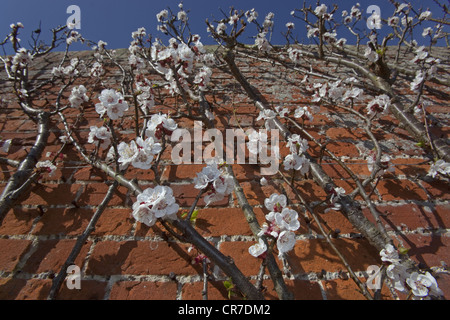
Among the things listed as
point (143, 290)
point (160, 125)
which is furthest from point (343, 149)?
point (143, 290)

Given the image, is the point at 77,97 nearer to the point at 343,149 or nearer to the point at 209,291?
the point at 209,291

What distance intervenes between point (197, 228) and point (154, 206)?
13.5 inches

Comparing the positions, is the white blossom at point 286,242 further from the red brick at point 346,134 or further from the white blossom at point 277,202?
the red brick at point 346,134

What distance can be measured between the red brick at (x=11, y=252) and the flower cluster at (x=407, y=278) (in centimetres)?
150

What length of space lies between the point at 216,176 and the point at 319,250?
0.56 m

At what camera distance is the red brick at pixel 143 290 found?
0.89m

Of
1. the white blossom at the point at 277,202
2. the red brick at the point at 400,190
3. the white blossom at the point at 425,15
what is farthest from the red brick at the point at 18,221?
the white blossom at the point at 425,15

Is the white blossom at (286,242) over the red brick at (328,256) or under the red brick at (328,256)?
over

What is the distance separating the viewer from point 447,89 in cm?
230

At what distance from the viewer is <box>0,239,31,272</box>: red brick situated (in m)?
0.99

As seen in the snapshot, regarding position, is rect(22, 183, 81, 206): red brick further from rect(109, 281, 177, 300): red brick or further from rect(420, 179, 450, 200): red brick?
rect(420, 179, 450, 200): red brick

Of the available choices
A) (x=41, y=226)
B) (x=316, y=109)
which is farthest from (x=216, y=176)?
(x=316, y=109)

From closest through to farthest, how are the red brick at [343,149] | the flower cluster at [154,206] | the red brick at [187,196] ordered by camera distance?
the flower cluster at [154,206]
the red brick at [187,196]
the red brick at [343,149]
